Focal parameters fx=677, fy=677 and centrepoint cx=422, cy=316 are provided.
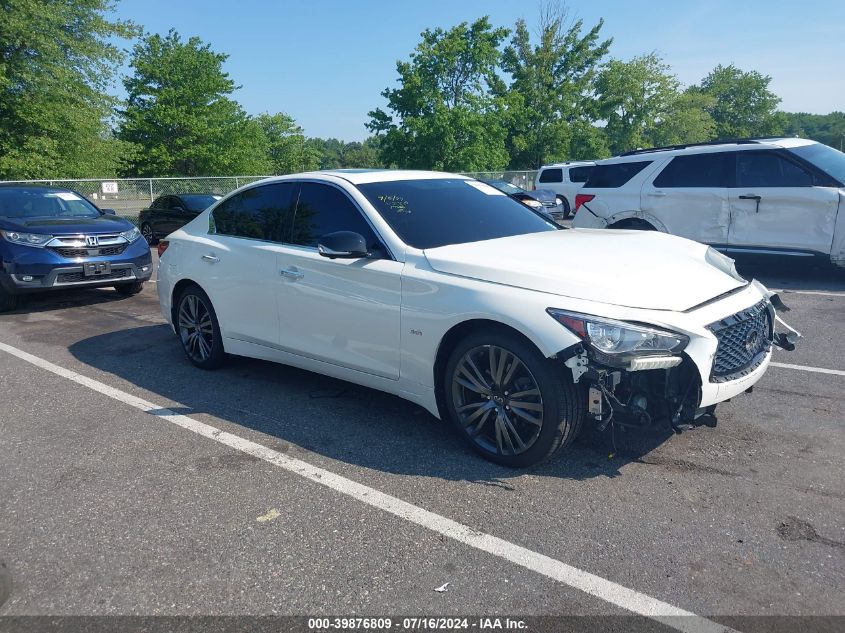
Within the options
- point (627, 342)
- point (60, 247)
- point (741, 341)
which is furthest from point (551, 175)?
point (627, 342)

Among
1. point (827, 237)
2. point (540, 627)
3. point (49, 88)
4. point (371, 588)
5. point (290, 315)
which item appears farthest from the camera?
point (49, 88)

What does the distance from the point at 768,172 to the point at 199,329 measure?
743 cm

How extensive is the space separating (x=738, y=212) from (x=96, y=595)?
8818 mm

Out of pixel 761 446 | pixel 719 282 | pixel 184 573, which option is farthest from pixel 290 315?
pixel 761 446

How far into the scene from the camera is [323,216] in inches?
191

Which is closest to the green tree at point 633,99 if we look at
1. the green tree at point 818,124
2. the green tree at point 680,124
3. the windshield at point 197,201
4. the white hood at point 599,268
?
the green tree at point 680,124

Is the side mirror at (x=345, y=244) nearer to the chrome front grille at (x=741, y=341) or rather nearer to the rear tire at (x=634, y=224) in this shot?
the chrome front grille at (x=741, y=341)

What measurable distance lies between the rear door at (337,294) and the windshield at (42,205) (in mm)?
6303

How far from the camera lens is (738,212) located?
910cm

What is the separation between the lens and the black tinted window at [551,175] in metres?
22.7

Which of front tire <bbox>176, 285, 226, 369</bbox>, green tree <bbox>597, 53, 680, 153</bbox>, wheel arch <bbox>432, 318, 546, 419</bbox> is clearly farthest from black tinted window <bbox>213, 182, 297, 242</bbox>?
green tree <bbox>597, 53, 680, 153</bbox>

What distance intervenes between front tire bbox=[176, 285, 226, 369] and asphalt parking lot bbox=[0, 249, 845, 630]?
57 centimetres

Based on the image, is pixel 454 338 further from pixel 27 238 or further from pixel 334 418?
pixel 27 238

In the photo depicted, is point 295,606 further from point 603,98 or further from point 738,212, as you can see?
point 603,98
